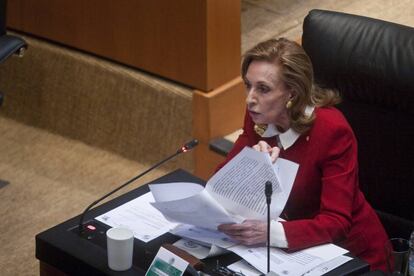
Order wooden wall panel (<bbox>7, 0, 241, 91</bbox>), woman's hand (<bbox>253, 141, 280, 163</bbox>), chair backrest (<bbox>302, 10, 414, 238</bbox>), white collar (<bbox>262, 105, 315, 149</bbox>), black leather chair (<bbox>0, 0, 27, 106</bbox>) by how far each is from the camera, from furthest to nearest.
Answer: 1. wooden wall panel (<bbox>7, 0, 241, 91</bbox>)
2. black leather chair (<bbox>0, 0, 27, 106</bbox>)
3. chair backrest (<bbox>302, 10, 414, 238</bbox>)
4. white collar (<bbox>262, 105, 315, 149</bbox>)
5. woman's hand (<bbox>253, 141, 280, 163</bbox>)

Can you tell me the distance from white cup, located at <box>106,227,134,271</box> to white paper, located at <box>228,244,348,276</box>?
211 mm

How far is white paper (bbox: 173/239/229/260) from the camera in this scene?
1.98 metres

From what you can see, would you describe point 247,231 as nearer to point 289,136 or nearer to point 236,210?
point 236,210

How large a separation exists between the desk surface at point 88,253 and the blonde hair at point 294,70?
0.41 meters

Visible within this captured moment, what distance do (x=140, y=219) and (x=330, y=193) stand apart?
430mm

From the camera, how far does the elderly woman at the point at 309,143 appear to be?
2.17 meters

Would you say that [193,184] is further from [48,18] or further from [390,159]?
[48,18]

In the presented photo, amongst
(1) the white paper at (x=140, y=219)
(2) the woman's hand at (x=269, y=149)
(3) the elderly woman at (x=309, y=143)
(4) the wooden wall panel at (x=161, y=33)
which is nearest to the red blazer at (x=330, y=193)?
(3) the elderly woman at (x=309, y=143)

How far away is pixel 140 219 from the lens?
2.14m

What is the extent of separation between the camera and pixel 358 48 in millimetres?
2447

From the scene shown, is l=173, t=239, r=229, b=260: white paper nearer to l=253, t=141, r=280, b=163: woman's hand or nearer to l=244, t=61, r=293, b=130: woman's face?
l=253, t=141, r=280, b=163: woman's hand

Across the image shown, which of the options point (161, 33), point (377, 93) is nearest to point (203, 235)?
point (377, 93)

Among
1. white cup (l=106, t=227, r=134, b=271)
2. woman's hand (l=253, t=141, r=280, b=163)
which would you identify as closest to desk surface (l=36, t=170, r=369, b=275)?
white cup (l=106, t=227, r=134, b=271)

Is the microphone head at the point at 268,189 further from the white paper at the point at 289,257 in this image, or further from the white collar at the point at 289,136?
the white collar at the point at 289,136
